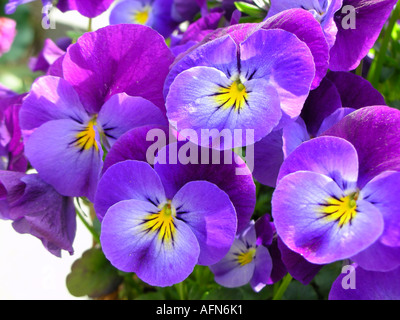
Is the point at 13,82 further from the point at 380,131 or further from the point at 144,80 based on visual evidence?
the point at 380,131

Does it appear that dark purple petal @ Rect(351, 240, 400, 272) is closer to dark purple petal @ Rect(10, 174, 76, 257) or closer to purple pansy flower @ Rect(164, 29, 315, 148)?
purple pansy flower @ Rect(164, 29, 315, 148)

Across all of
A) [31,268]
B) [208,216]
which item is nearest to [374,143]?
[208,216]

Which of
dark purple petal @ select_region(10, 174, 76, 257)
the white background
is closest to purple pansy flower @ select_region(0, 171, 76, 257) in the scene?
dark purple petal @ select_region(10, 174, 76, 257)

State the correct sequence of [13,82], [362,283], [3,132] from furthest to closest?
[13,82]
[3,132]
[362,283]

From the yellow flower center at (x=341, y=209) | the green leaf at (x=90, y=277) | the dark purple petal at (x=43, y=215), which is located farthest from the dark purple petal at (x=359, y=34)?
the green leaf at (x=90, y=277)

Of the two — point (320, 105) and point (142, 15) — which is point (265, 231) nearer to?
point (320, 105)

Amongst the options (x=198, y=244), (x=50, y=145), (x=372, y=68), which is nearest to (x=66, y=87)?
(x=50, y=145)
